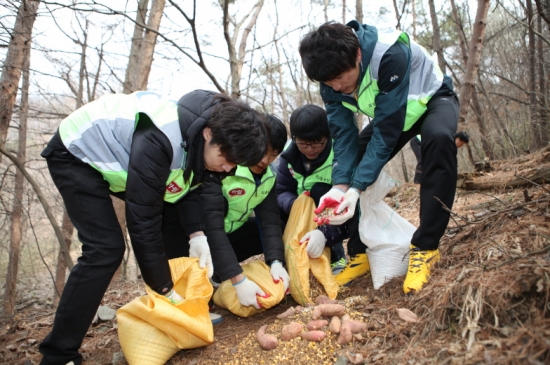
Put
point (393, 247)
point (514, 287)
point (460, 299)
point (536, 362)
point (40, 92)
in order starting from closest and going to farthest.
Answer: point (536, 362), point (514, 287), point (460, 299), point (393, 247), point (40, 92)

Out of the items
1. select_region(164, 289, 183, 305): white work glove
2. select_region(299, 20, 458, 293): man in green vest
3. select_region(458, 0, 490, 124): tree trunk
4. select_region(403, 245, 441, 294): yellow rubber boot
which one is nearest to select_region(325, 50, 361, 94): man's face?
select_region(299, 20, 458, 293): man in green vest

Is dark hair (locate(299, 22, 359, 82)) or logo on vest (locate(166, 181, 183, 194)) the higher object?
dark hair (locate(299, 22, 359, 82))

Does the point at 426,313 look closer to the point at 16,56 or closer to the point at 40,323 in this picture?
the point at 40,323

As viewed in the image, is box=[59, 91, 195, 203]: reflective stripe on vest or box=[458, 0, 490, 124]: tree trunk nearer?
box=[59, 91, 195, 203]: reflective stripe on vest

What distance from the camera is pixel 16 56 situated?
11.5 ft

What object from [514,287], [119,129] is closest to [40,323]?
[119,129]

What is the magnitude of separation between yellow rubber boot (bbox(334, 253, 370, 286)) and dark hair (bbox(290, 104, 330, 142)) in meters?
0.82

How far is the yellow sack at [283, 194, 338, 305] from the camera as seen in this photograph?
243 centimetres

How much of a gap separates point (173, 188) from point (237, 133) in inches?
19.6

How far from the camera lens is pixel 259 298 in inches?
→ 89.6

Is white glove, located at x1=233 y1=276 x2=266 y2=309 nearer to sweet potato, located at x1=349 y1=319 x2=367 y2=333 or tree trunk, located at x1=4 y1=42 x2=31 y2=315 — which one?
sweet potato, located at x1=349 y1=319 x2=367 y2=333

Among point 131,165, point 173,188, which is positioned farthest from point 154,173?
point 173,188

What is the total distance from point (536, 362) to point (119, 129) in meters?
1.88

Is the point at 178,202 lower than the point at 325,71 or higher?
lower
